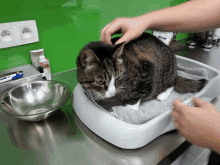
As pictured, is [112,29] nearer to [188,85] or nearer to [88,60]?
[88,60]

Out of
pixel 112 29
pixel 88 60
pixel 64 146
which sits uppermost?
pixel 112 29

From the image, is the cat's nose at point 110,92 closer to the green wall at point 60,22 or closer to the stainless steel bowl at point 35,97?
the stainless steel bowl at point 35,97

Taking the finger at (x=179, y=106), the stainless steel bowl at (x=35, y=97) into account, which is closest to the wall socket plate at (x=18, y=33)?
the stainless steel bowl at (x=35, y=97)

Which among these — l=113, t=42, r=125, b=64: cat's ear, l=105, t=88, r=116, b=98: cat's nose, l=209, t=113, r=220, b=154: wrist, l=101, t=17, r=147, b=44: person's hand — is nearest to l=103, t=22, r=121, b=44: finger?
l=101, t=17, r=147, b=44: person's hand

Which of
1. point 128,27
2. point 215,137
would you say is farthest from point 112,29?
point 215,137

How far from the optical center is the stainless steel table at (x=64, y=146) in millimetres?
615

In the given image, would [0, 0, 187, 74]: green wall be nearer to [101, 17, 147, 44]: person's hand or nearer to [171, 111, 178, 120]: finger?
[101, 17, 147, 44]: person's hand

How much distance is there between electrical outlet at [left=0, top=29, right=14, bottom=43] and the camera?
34.1 inches

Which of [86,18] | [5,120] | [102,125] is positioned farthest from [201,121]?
[86,18]

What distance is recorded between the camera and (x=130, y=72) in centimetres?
83

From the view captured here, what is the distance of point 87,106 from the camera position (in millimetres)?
716

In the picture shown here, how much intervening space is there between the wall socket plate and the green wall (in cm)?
2

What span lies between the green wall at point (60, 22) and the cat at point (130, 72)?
0.32 m

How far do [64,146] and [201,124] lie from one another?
0.50m
